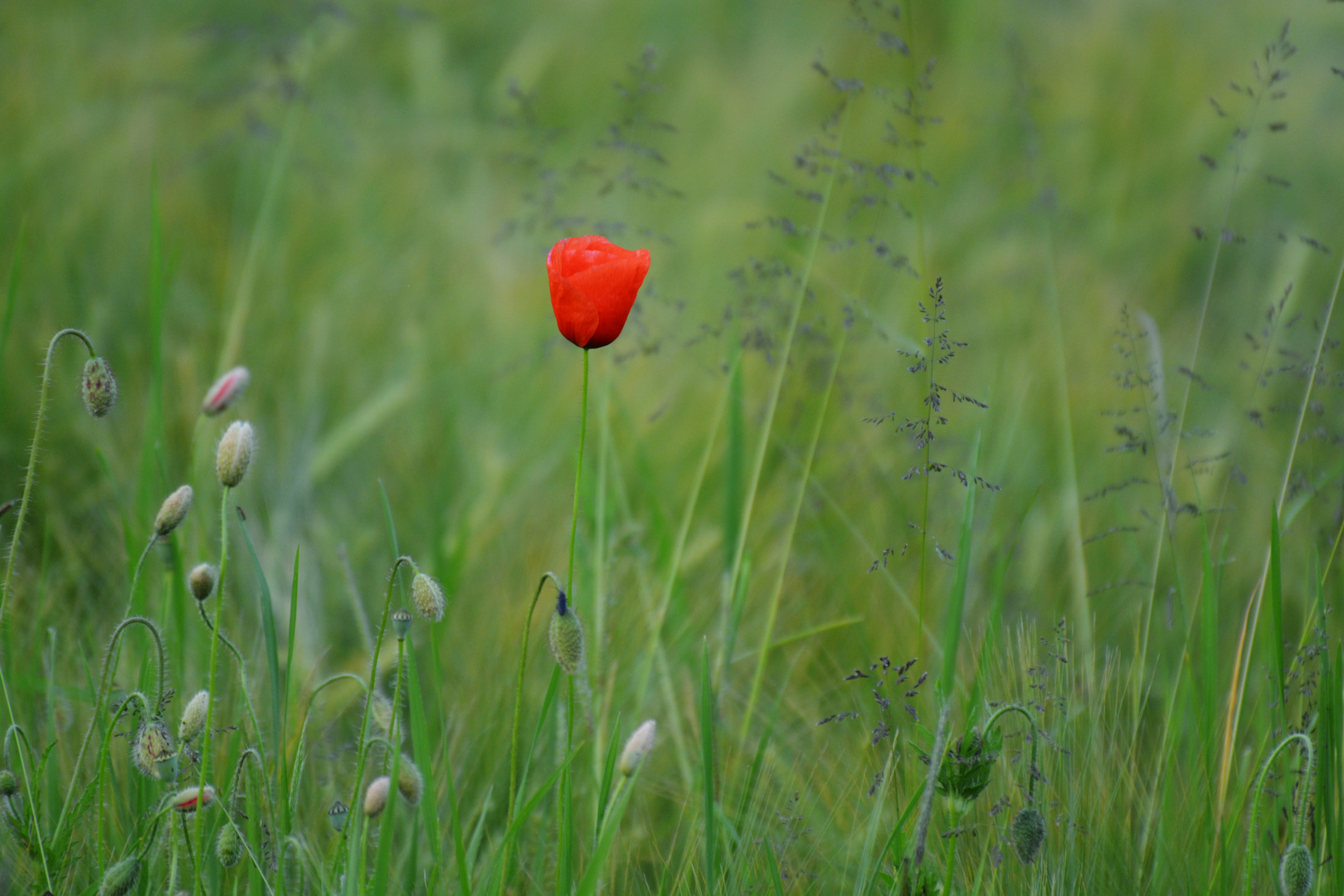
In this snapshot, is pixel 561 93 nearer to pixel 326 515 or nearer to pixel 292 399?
pixel 292 399

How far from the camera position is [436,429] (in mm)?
1711

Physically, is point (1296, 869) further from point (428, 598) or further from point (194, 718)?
point (194, 718)

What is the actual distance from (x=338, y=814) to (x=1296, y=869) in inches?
28.3

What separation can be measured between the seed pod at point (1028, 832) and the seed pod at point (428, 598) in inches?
17.2

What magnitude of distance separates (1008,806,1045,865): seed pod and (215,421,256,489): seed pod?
0.60m

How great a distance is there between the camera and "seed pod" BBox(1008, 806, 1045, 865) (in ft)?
2.31

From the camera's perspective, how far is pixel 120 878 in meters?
0.67

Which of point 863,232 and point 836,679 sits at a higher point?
point 863,232

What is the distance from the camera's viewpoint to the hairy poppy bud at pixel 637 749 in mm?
688

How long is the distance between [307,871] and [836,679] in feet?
1.89

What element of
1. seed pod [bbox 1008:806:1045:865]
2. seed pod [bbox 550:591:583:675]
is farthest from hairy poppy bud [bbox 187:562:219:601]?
seed pod [bbox 1008:806:1045:865]

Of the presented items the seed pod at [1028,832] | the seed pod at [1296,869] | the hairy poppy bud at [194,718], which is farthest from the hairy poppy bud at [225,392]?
the seed pod at [1296,869]

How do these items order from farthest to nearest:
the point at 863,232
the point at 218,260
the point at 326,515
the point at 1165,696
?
1. the point at 863,232
2. the point at 218,260
3. the point at 326,515
4. the point at 1165,696

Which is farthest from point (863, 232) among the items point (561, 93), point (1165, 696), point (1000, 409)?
point (1165, 696)
